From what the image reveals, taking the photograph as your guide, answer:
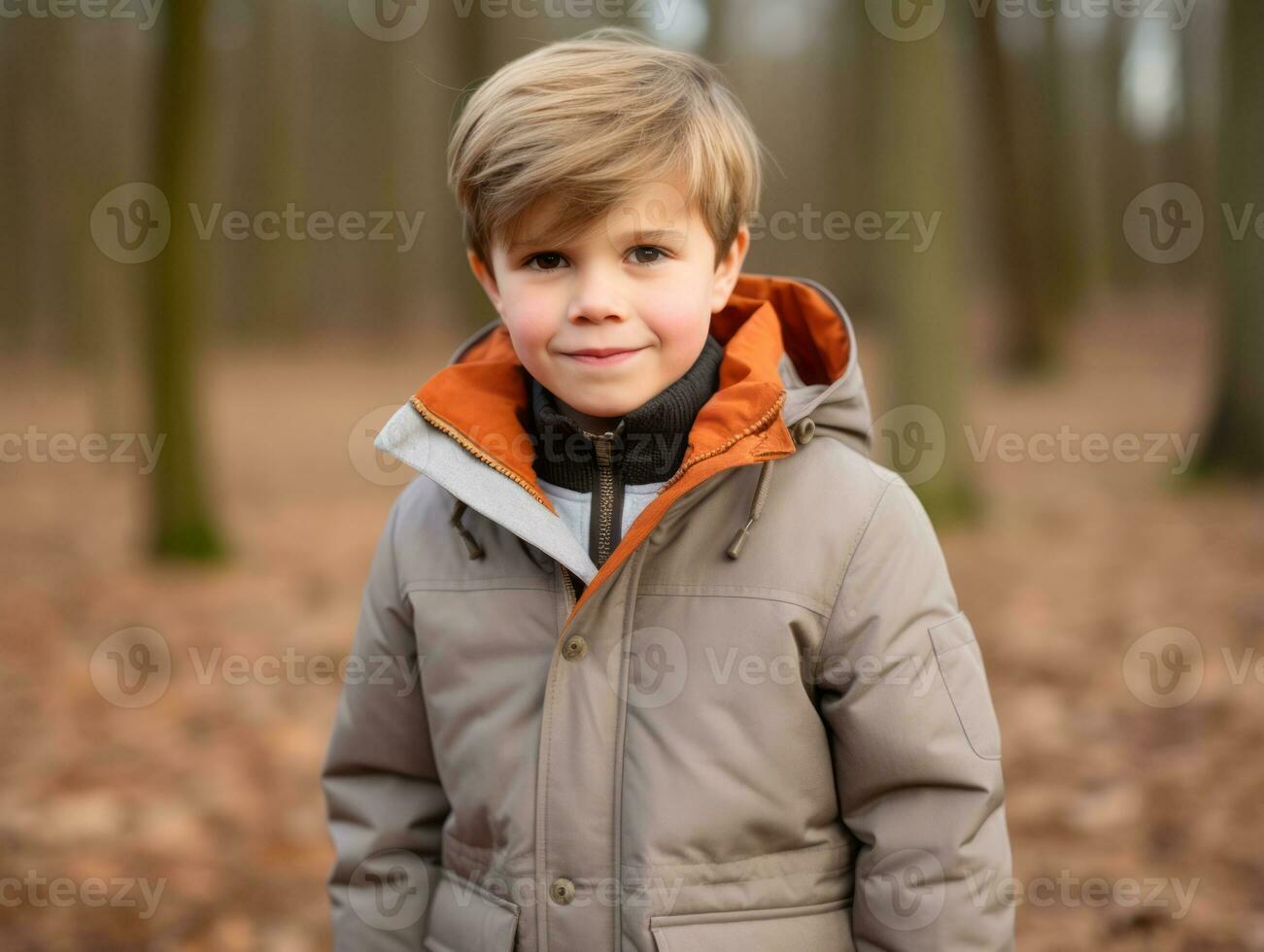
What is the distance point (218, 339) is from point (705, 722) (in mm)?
25466

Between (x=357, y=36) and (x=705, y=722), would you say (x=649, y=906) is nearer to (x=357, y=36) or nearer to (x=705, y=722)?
(x=705, y=722)

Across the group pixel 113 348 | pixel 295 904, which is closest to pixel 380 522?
pixel 113 348

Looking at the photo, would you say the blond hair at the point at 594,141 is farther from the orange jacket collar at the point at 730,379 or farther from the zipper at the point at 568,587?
the zipper at the point at 568,587

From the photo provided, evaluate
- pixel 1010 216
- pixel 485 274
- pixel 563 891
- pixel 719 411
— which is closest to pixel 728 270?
pixel 719 411

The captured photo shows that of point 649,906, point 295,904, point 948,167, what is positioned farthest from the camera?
point 948,167

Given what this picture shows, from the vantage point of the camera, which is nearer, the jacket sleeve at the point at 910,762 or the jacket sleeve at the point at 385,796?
the jacket sleeve at the point at 910,762

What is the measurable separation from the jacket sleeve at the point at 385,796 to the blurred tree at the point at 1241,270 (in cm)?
599

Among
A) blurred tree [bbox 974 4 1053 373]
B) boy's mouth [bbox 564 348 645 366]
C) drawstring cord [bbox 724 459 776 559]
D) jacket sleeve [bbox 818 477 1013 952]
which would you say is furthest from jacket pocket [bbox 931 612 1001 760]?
blurred tree [bbox 974 4 1053 373]

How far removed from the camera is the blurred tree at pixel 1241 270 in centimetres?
630

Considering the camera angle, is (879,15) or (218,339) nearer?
(879,15)

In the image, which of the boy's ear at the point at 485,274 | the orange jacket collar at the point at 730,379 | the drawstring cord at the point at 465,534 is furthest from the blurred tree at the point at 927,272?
the drawstring cord at the point at 465,534

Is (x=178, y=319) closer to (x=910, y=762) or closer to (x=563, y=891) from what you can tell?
(x=563, y=891)

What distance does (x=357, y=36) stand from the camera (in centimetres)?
1983

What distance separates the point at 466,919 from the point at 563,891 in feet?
0.74
